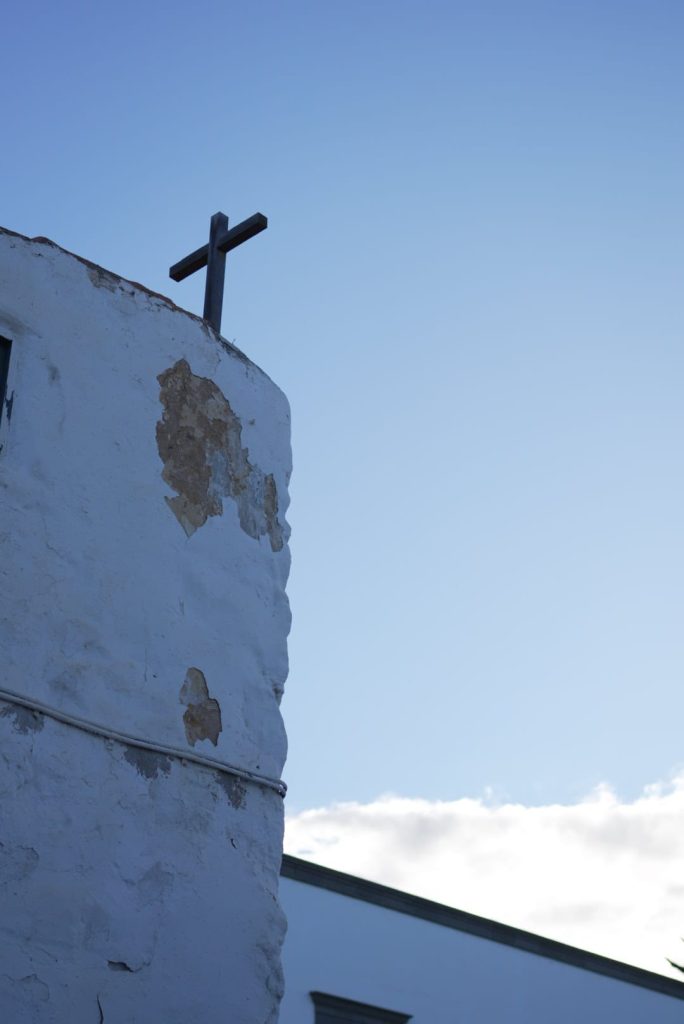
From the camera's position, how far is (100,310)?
5723 millimetres

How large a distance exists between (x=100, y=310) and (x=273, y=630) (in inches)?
65.9

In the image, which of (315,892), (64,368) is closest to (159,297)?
(64,368)

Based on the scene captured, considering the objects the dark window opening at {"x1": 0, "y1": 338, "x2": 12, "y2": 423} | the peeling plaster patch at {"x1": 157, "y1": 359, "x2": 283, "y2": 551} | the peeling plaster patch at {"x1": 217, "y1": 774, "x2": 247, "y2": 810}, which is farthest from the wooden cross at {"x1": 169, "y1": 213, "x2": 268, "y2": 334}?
the peeling plaster patch at {"x1": 217, "y1": 774, "x2": 247, "y2": 810}

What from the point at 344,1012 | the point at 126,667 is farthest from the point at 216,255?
the point at 344,1012

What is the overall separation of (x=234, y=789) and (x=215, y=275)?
2.89 meters

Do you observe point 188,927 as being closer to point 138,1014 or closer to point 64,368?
point 138,1014

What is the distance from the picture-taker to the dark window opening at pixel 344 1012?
41.7ft

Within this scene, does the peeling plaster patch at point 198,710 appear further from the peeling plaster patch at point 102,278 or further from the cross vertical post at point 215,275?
the cross vertical post at point 215,275

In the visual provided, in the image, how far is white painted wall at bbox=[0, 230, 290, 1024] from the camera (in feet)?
15.4

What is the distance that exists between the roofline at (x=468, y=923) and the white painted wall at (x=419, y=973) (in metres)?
0.08

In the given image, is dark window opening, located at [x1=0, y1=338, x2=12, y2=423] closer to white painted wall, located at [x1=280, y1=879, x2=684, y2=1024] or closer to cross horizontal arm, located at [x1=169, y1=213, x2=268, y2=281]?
cross horizontal arm, located at [x1=169, y1=213, x2=268, y2=281]

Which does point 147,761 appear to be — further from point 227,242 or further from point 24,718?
point 227,242

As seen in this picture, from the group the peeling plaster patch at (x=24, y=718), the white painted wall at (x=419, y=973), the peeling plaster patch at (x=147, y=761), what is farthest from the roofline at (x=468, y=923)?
the peeling plaster patch at (x=24, y=718)

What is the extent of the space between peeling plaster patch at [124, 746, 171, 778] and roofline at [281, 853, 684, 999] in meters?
8.17
